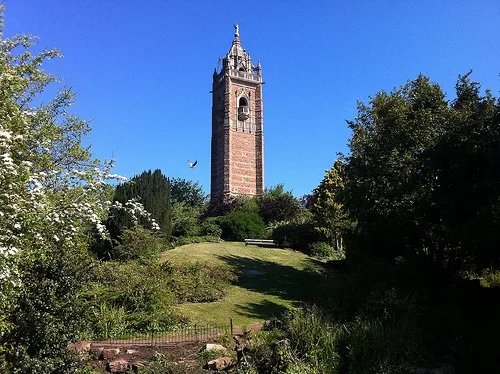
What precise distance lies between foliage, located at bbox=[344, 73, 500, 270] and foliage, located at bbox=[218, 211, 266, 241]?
13367 mm

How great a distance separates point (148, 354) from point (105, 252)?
10239 millimetres

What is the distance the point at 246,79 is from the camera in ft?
216

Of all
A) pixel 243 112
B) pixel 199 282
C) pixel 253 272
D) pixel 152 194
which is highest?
pixel 243 112

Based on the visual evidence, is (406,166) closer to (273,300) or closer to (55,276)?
(273,300)

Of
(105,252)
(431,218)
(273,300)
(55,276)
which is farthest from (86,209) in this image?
(105,252)

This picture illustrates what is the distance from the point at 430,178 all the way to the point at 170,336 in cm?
884

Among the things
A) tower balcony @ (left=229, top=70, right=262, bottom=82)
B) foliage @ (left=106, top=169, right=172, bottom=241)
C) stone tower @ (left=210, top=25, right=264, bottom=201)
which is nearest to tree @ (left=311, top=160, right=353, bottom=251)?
foliage @ (left=106, top=169, right=172, bottom=241)

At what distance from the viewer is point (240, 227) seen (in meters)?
29.0

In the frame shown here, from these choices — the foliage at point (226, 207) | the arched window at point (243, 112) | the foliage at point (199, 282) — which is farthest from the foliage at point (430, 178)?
the arched window at point (243, 112)

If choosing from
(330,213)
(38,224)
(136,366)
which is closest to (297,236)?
(330,213)

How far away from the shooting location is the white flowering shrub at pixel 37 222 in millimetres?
5562

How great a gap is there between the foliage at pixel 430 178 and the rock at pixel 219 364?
6449mm

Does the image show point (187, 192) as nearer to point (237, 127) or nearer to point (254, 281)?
point (237, 127)

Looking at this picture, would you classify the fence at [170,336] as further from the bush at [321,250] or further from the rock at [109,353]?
the bush at [321,250]
